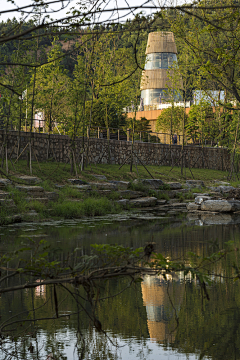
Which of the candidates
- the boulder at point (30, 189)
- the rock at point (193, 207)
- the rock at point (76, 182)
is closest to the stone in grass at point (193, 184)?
the rock at point (193, 207)

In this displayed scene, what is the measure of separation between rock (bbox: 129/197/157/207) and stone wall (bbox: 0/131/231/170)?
14.8 feet

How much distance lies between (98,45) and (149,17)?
22.4m

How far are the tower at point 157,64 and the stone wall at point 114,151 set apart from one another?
18739 millimetres

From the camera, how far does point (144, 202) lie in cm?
1905

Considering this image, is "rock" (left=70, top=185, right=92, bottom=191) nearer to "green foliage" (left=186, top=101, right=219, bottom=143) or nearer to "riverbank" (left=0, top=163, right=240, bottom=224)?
"riverbank" (left=0, top=163, right=240, bottom=224)

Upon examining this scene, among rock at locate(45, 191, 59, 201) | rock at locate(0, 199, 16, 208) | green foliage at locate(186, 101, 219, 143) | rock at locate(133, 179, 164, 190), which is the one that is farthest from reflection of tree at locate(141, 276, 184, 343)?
green foliage at locate(186, 101, 219, 143)

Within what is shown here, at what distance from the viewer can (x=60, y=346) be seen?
3844 millimetres

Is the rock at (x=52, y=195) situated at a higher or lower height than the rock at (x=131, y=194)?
higher

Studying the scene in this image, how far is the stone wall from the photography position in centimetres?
2148

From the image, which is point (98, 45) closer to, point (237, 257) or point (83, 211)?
point (83, 211)

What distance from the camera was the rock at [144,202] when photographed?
61.6ft

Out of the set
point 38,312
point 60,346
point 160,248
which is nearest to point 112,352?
point 60,346

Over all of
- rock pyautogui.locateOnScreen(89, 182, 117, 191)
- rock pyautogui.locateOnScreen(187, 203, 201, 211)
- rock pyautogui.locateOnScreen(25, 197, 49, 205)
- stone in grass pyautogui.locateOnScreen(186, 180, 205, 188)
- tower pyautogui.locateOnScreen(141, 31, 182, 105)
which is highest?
tower pyautogui.locateOnScreen(141, 31, 182, 105)

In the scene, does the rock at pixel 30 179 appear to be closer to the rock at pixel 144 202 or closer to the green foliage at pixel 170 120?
the rock at pixel 144 202
